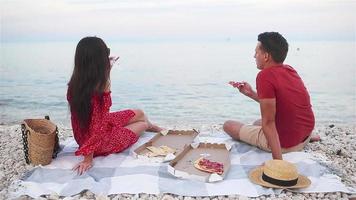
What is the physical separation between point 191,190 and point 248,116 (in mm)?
7768

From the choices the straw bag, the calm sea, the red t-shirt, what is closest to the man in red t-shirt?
the red t-shirt

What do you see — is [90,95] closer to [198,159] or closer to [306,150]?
[198,159]

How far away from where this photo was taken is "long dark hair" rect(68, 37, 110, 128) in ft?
14.6

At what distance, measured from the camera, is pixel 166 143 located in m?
5.41

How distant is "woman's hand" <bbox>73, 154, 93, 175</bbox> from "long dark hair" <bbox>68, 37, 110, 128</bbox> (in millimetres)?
509

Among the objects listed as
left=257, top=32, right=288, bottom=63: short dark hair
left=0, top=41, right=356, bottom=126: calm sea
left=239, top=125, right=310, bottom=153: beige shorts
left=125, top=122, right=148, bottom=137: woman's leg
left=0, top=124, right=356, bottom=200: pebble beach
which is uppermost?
left=257, top=32, right=288, bottom=63: short dark hair

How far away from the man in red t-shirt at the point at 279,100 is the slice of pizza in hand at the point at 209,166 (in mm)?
578

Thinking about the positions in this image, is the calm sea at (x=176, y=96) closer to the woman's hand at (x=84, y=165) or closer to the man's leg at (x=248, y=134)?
the man's leg at (x=248, y=134)

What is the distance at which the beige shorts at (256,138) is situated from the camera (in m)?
5.01

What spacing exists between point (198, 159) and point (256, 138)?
2.75 feet

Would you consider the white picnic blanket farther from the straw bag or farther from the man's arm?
the man's arm

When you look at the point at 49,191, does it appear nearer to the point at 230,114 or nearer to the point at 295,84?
the point at 295,84

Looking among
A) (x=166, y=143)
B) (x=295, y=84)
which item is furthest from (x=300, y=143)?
(x=166, y=143)

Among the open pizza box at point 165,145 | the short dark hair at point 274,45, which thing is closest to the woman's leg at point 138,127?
the open pizza box at point 165,145
